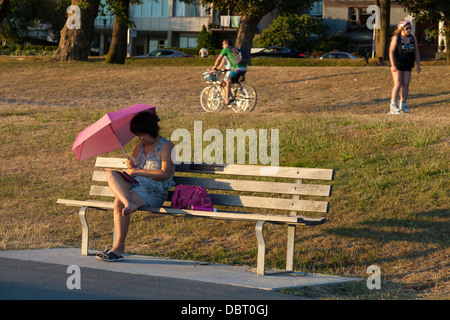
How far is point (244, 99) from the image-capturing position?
53.2ft

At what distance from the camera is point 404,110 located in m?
14.2

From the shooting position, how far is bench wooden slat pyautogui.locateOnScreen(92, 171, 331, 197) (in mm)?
6953

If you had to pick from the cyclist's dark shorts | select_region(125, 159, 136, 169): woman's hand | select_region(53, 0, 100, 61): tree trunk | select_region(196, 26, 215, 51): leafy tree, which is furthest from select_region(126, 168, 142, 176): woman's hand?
select_region(196, 26, 215, 51): leafy tree

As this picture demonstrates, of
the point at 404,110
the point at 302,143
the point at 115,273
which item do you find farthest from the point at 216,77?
the point at 115,273

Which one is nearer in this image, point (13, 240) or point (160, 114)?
point (13, 240)

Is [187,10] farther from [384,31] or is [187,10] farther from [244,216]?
[244,216]

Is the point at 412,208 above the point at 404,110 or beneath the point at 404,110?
beneath

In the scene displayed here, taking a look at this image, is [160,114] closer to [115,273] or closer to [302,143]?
[302,143]

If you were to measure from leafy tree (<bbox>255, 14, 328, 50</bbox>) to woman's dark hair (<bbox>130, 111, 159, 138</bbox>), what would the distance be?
49.2 meters

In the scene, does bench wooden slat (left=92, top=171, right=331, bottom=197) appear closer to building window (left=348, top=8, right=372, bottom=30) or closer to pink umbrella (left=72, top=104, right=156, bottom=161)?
pink umbrella (left=72, top=104, right=156, bottom=161)

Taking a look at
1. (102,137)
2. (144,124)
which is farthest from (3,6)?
(144,124)

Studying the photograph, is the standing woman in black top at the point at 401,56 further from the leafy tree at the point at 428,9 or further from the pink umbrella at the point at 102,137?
the leafy tree at the point at 428,9
